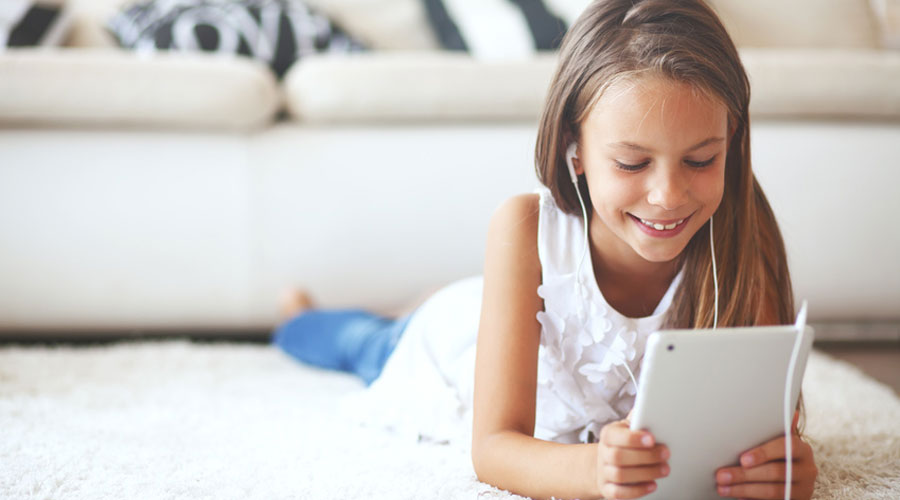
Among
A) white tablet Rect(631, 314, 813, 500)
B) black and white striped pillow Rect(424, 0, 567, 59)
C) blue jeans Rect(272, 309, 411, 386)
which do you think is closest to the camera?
white tablet Rect(631, 314, 813, 500)

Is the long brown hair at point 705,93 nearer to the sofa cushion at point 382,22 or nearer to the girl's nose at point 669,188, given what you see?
the girl's nose at point 669,188

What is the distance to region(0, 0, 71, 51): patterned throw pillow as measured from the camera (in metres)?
1.84

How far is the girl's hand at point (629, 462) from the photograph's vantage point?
647 mm

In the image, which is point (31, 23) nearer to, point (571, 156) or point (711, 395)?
point (571, 156)

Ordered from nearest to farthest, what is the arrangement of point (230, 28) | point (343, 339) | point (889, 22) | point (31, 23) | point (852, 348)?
point (343, 339) < point (852, 348) < point (230, 28) < point (31, 23) < point (889, 22)

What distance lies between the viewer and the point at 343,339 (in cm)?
139

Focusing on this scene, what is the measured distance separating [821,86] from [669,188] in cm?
99

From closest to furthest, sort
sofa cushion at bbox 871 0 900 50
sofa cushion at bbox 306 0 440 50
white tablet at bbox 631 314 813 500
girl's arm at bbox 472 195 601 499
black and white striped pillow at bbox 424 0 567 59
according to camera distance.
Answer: white tablet at bbox 631 314 813 500, girl's arm at bbox 472 195 601 499, black and white striped pillow at bbox 424 0 567 59, sofa cushion at bbox 306 0 440 50, sofa cushion at bbox 871 0 900 50

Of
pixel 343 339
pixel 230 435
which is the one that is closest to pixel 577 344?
pixel 230 435

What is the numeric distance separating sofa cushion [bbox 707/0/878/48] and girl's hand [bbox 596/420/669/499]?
5.78ft

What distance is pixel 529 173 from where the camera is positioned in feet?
5.14

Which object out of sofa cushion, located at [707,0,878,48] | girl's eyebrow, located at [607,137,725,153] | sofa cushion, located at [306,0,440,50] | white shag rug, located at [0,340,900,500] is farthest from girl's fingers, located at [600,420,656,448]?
sofa cushion, located at [707,0,878,48]

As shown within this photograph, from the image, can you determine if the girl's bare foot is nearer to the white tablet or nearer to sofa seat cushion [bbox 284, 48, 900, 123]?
sofa seat cushion [bbox 284, 48, 900, 123]

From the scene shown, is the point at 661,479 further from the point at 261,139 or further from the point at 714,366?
the point at 261,139
